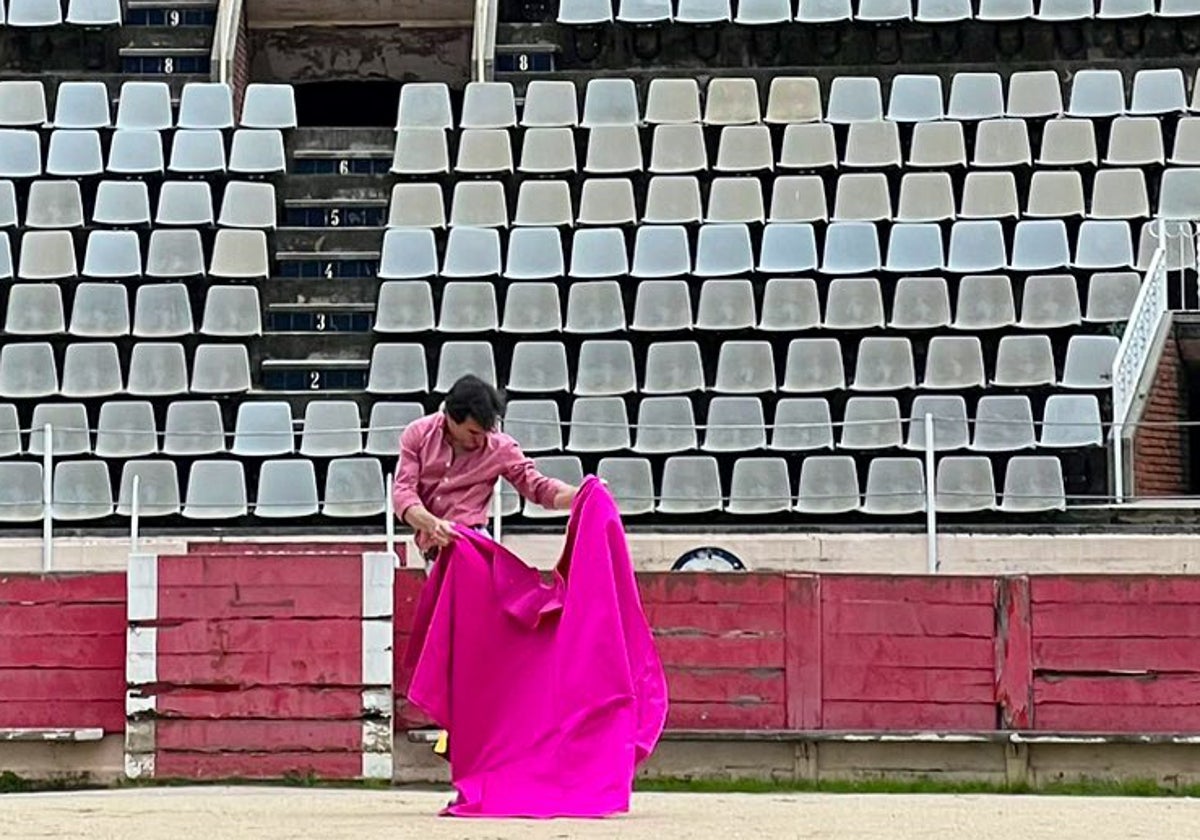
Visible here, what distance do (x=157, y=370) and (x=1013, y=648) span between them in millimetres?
5742

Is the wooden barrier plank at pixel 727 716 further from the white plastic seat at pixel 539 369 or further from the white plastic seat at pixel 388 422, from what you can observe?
the white plastic seat at pixel 539 369

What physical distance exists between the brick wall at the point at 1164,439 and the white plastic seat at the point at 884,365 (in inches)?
49.0

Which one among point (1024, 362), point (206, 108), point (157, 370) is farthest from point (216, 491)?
point (1024, 362)

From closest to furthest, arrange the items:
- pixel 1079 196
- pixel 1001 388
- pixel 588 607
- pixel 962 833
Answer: pixel 962 833 → pixel 588 607 → pixel 1001 388 → pixel 1079 196

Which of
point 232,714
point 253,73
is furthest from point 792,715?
point 253,73

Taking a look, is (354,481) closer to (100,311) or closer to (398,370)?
(398,370)

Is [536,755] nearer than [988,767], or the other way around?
[536,755]

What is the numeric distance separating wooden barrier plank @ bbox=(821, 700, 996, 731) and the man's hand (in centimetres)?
318

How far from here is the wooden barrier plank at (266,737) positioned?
952cm

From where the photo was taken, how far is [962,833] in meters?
6.14

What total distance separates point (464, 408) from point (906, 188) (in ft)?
26.7

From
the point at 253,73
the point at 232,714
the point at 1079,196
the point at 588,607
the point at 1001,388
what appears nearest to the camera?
the point at 588,607

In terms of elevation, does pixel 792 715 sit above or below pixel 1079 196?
below

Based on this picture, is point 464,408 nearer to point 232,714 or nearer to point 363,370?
point 232,714
